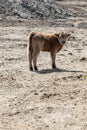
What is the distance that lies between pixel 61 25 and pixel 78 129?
1821 centimetres

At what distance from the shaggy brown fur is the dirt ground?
52cm

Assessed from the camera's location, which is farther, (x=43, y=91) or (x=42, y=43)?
(x=42, y=43)

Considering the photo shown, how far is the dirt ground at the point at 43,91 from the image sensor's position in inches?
360

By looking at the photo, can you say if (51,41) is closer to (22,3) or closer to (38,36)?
A: (38,36)

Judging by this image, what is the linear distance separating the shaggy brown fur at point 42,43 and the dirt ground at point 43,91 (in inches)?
20.4

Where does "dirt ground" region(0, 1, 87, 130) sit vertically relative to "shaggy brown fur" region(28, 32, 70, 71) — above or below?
below

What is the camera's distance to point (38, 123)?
9.02 metres

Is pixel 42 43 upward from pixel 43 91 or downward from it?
upward

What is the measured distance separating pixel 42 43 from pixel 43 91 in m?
2.84

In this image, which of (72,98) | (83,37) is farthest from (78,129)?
(83,37)

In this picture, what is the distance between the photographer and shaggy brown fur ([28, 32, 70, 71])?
13.7 m

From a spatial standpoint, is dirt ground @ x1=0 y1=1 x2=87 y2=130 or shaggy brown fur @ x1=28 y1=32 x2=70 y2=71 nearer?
dirt ground @ x1=0 y1=1 x2=87 y2=130

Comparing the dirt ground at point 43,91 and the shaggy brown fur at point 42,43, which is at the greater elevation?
the shaggy brown fur at point 42,43

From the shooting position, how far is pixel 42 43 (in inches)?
543
